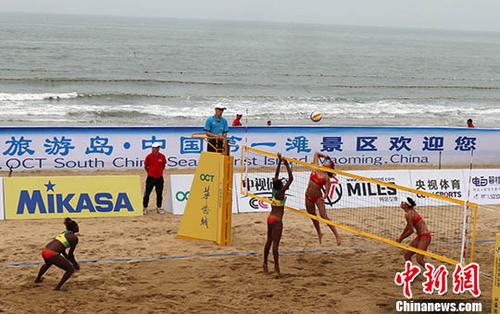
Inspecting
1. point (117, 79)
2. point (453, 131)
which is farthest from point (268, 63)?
point (453, 131)

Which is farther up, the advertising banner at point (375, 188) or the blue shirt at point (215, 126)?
the blue shirt at point (215, 126)

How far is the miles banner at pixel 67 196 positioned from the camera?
14.0m

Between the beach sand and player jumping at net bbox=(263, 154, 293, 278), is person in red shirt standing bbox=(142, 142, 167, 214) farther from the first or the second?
player jumping at net bbox=(263, 154, 293, 278)

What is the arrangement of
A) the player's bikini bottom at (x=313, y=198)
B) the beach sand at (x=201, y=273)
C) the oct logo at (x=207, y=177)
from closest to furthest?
the beach sand at (x=201, y=273) → the player's bikini bottom at (x=313, y=198) → the oct logo at (x=207, y=177)

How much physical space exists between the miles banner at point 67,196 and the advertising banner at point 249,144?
4.28 m

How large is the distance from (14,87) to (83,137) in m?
28.5

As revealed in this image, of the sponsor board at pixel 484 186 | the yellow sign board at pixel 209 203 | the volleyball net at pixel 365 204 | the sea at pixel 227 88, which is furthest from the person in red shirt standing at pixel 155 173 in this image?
the sea at pixel 227 88

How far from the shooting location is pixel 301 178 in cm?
1652

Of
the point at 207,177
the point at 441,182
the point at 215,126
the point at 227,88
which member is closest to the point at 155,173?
the point at 215,126

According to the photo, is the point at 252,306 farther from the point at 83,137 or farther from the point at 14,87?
the point at 14,87

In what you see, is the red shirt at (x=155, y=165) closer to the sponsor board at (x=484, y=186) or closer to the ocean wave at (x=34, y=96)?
the sponsor board at (x=484, y=186)

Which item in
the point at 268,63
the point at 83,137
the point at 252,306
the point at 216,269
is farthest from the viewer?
the point at 268,63

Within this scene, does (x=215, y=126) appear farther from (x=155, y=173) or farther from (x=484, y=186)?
(x=484, y=186)

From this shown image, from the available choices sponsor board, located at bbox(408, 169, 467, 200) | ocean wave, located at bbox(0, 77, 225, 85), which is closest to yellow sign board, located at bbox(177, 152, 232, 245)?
sponsor board, located at bbox(408, 169, 467, 200)
